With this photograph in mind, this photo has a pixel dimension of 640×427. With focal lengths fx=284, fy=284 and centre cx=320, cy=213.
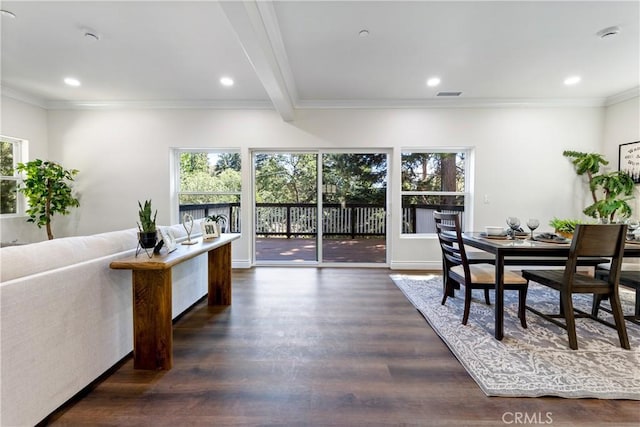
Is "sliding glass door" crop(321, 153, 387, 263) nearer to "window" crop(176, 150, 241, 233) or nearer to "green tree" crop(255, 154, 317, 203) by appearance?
"green tree" crop(255, 154, 317, 203)

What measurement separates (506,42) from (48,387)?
4.22 metres

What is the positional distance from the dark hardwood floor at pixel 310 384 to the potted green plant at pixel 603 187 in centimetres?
340

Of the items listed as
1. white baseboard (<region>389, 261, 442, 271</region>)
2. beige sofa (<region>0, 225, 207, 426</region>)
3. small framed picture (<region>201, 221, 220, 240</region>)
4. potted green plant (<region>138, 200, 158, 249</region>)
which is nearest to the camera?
beige sofa (<region>0, 225, 207, 426</region>)

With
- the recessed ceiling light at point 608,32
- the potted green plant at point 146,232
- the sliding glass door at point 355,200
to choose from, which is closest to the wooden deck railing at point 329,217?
the sliding glass door at point 355,200

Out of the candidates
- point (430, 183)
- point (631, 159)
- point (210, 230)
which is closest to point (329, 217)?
point (430, 183)

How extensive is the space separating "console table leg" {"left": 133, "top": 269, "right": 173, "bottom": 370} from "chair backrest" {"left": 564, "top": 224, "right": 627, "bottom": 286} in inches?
109

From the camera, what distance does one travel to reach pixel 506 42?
276 cm

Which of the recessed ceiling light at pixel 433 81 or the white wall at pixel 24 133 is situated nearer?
the recessed ceiling light at pixel 433 81

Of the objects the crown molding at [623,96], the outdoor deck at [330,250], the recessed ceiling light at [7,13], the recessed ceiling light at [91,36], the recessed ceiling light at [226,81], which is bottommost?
the outdoor deck at [330,250]

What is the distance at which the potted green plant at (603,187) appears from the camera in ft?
12.6

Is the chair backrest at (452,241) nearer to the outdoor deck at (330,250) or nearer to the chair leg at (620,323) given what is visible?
the chair leg at (620,323)

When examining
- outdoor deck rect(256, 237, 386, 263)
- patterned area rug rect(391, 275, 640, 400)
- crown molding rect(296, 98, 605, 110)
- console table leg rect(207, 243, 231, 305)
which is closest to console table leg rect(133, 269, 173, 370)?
console table leg rect(207, 243, 231, 305)

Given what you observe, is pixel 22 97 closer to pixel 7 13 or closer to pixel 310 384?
pixel 7 13

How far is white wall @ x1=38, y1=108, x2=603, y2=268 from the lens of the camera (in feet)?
14.3
